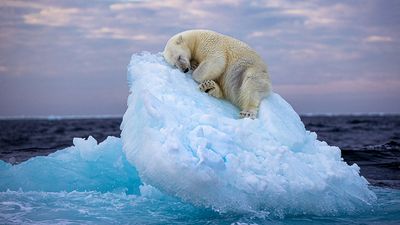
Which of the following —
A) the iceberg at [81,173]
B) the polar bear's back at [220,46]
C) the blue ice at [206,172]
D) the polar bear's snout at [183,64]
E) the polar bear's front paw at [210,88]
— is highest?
the polar bear's back at [220,46]

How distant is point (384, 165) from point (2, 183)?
1230 cm

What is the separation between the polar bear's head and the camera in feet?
28.5

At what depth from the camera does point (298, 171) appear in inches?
279

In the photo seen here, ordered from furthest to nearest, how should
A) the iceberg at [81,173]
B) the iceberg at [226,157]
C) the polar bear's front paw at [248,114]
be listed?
the iceberg at [81,173] → the polar bear's front paw at [248,114] → the iceberg at [226,157]

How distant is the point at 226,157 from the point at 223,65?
2.19 m

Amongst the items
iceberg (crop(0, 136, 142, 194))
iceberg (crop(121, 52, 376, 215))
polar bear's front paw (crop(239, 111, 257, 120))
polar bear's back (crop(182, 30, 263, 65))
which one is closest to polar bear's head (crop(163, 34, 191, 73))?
polar bear's back (crop(182, 30, 263, 65))

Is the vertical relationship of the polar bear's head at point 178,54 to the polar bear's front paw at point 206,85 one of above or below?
above

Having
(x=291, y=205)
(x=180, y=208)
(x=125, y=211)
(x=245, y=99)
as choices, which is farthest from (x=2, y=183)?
(x=291, y=205)

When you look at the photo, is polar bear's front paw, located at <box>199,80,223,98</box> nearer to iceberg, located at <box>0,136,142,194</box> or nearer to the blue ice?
the blue ice

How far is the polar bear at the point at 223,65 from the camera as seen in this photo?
8320 mm

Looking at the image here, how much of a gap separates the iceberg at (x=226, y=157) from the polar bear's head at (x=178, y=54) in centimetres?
50

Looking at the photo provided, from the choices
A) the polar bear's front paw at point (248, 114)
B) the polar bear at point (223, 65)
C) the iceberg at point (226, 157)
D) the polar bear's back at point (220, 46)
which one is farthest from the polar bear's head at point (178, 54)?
the polar bear's front paw at point (248, 114)

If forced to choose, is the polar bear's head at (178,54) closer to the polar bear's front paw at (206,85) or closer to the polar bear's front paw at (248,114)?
the polar bear's front paw at (206,85)

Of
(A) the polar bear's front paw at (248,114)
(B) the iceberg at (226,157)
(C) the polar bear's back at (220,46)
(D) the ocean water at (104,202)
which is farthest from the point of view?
(C) the polar bear's back at (220,46)
